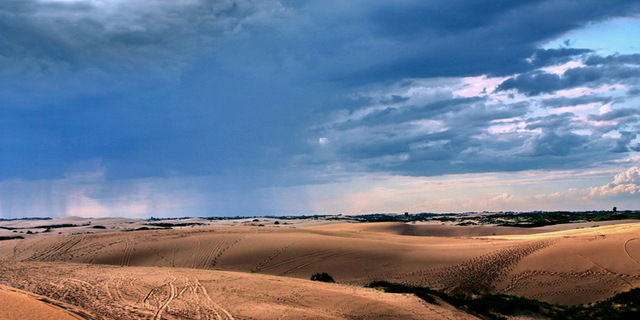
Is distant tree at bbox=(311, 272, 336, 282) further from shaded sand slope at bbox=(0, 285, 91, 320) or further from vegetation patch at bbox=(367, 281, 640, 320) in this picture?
shaded sand slope at bbox=(0, 285, 91, 320)

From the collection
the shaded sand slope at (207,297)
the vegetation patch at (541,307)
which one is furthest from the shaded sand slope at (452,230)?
the shaded sand slope at (207,297)

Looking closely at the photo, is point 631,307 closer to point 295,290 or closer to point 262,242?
point 295,290

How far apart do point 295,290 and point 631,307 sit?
40.6ft

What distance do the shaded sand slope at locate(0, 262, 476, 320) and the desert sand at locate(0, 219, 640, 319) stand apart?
0.12 feet

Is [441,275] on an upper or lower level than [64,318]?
lower

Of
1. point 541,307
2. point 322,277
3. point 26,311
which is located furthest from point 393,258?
point 26,311

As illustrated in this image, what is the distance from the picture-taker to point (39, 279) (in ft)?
48.0

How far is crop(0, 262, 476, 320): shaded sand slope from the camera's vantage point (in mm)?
10891

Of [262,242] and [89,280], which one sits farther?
[262,242]

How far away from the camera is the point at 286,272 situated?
78.5 feet

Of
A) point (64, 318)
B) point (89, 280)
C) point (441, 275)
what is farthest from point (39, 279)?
point (441, 275)

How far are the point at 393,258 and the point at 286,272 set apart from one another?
6522mm

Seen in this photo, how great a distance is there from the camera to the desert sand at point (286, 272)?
485 inches

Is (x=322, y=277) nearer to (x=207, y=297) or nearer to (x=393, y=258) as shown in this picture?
(x=393, y=258)
